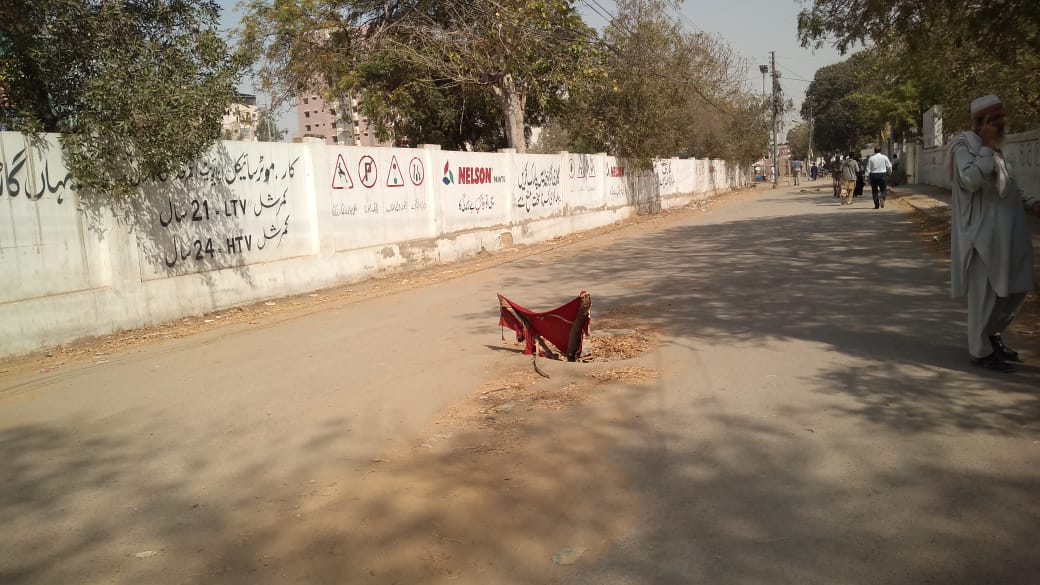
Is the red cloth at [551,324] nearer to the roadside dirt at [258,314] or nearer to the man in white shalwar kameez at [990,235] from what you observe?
the roadside dirt at [258,314]

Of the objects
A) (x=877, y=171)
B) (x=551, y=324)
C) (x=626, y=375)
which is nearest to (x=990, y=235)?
(x=626, y=375)

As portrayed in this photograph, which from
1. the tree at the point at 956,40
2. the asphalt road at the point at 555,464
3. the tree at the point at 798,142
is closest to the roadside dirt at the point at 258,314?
the asphalt road at the point at 555,464

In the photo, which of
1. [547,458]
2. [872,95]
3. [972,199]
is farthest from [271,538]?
[872,95]

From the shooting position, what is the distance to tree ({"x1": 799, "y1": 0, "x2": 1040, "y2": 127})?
32.5ft

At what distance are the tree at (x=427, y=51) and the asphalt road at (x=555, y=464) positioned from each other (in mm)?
12933

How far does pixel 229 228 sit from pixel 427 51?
40.6 ft

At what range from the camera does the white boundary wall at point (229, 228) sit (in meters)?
7.92

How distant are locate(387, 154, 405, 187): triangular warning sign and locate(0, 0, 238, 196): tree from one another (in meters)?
4.51

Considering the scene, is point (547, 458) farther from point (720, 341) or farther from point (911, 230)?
point (911, 230)

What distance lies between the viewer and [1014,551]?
328 centimetres

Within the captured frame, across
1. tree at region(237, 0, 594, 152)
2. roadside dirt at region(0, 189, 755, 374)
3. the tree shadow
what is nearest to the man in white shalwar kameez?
the tree shadow

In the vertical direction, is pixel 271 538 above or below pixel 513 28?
below

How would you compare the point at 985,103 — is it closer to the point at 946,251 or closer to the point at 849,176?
the point at 946,251

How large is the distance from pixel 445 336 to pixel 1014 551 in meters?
5.65
